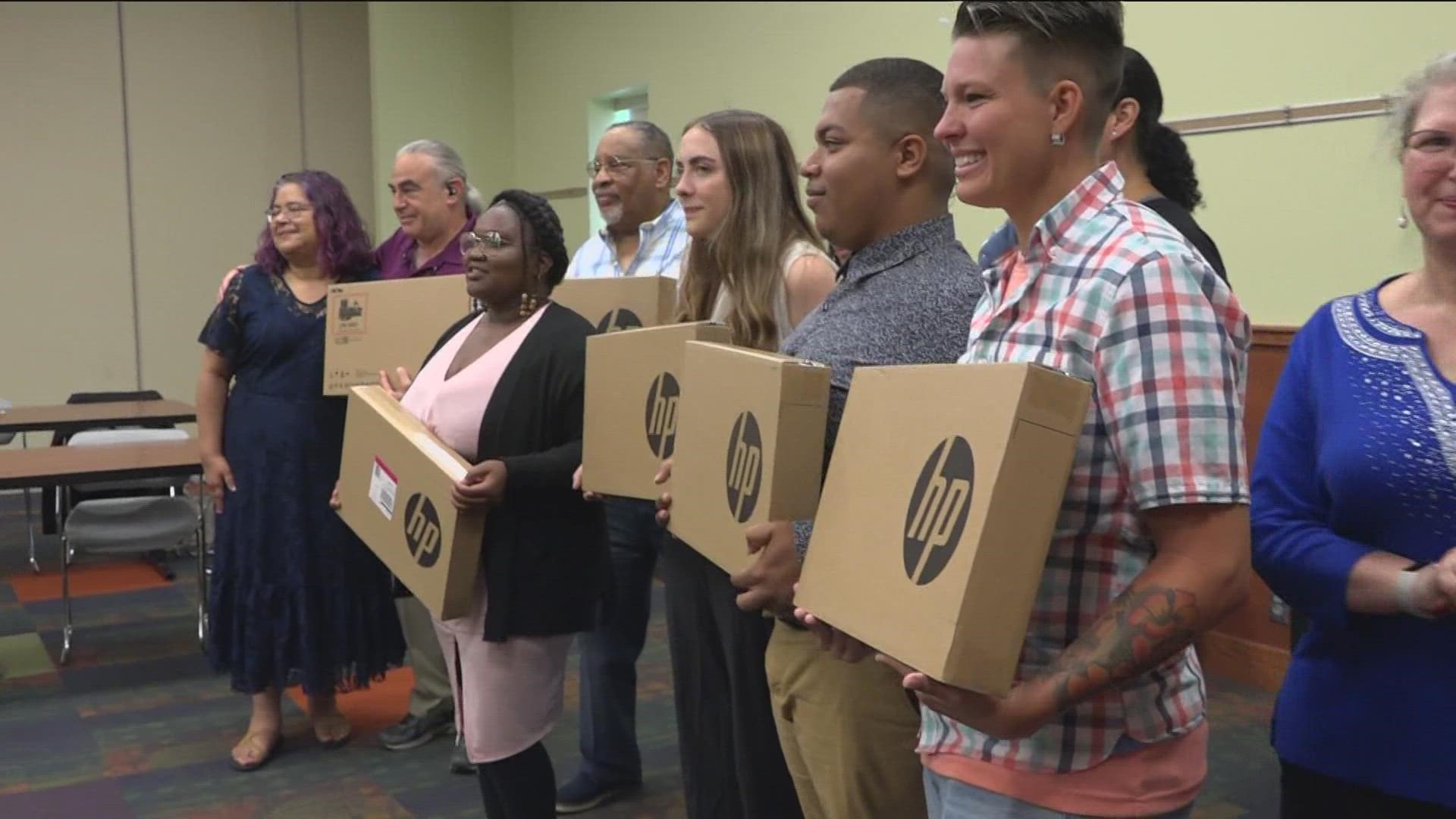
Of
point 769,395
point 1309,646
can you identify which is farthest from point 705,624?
point 1309,646

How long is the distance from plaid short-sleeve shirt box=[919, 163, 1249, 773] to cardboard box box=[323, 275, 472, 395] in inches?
Answer: 79.5

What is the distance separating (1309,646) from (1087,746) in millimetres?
377

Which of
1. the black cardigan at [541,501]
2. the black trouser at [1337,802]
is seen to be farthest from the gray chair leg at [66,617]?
the black trouser at [1337,802]

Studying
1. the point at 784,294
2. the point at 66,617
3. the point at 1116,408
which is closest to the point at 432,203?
the point at 784,294

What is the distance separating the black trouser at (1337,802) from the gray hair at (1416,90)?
26.1 inches

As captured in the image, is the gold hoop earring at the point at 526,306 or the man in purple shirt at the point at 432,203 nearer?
the gold hoop earring at the point at 526,306

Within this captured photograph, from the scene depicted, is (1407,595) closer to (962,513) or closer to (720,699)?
(962,513)

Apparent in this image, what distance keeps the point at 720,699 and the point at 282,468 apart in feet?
5.33

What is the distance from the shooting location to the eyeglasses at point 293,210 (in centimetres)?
329

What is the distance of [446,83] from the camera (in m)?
8.05

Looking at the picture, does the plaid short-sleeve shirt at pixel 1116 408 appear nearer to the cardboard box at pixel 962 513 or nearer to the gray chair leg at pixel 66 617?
the cardboard box at pixel 962 513

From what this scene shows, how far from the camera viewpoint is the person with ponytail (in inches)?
87.7

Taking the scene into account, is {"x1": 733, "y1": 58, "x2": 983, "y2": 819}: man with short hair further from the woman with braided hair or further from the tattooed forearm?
the woman with braided hair

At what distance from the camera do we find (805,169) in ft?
5.46
